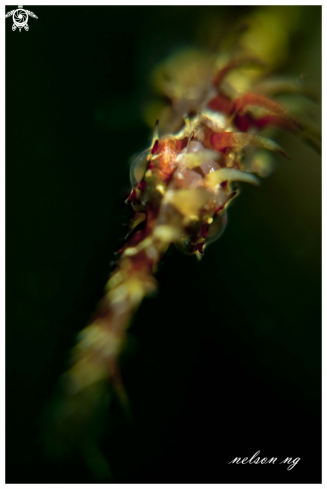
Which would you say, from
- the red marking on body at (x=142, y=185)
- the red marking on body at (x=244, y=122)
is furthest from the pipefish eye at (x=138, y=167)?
the red marking on body at (x=244, y=122)

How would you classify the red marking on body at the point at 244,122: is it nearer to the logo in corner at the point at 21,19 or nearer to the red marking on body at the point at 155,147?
the red marking on body at the point at 155,147

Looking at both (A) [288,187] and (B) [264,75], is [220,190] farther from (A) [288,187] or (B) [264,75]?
(B) [264,75]

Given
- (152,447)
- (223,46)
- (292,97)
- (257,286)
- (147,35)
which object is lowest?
(152,447)

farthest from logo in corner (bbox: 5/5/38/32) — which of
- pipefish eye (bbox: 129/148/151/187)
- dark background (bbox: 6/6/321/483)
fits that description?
pipefish eye (bbox: 129/148/151/187)

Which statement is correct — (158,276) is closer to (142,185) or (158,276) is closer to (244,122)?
(142,185)

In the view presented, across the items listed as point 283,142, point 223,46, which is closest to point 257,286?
point 283,142

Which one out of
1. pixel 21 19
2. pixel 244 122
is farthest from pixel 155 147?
pixel 21 19

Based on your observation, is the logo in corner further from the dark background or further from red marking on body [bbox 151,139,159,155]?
red marking on body [bbox 151,139,159,155]
